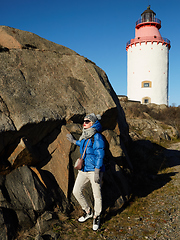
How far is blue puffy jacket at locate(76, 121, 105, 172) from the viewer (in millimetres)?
4582

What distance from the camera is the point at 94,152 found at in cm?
470

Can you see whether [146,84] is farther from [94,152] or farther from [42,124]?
[94,152]

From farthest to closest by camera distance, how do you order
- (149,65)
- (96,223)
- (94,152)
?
(149,65) < (96,223) < (94,152)

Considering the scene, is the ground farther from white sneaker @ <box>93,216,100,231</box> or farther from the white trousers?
the white trousers

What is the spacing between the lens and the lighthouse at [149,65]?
108ft

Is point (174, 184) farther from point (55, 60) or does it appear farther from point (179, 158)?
point (55, 60)

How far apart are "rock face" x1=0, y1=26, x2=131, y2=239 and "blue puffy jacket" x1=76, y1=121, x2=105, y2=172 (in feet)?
3.38

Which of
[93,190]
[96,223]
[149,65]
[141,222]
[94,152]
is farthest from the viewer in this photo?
[149,65]

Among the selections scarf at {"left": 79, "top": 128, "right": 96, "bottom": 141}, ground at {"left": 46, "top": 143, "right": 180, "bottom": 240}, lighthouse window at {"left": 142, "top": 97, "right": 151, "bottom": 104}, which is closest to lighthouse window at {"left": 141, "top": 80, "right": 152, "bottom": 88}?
lighthouse window at {"left": 142, "top": 97, "right": 151, "bottom": 104}

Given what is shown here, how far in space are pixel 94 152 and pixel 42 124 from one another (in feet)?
5.76

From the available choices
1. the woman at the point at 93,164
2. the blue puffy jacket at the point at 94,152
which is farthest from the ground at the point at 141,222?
the blue puffy jacket at the point at 94,152

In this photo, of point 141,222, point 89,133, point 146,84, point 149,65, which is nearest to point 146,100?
point 146,84

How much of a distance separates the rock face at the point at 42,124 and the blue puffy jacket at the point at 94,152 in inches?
40.5

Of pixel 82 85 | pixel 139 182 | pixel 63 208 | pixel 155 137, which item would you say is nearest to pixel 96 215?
pixel 63 208
